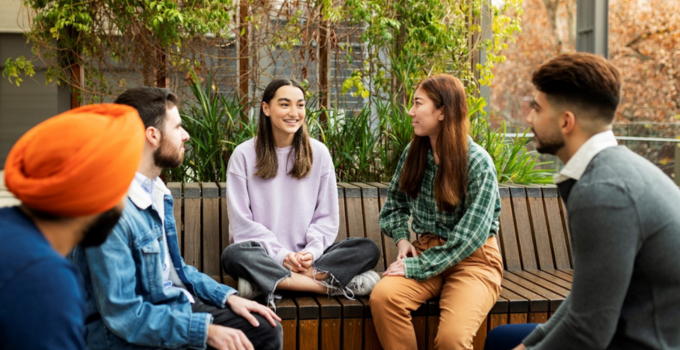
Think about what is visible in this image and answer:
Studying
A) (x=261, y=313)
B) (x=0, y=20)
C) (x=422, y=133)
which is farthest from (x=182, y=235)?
(x=0, y=20)

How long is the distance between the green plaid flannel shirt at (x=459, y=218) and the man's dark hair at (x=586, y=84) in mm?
1363

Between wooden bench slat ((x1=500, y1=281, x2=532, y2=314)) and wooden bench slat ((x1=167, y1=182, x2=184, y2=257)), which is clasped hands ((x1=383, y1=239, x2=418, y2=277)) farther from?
wooden bench slat ((x1=167, y1=182, x2=184, y2=257))

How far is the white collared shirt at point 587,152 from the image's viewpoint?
1.84 m

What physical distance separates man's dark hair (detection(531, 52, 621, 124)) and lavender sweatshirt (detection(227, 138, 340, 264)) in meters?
1.90

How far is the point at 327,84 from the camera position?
6.72 m

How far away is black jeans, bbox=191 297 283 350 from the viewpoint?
2723 mm

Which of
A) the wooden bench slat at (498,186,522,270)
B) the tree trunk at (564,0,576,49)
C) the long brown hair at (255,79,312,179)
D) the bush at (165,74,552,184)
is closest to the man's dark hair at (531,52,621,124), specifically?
the long brown hair at (255,79,312,179)

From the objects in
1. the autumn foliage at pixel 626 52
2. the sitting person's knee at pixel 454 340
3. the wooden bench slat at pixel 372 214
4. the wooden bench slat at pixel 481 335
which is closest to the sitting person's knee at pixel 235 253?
the wooden bench slat at pixel 372 214

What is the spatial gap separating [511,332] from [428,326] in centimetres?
91

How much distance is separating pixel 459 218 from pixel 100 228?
2251mm

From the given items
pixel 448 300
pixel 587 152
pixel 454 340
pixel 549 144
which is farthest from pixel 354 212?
pixel 587 152

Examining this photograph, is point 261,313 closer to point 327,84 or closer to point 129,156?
point 129,156

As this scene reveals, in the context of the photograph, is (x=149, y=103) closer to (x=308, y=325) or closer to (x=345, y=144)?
(x=308, y=325)

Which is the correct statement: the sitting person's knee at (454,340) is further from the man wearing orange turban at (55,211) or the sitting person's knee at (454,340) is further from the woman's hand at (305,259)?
the man wearing orange turban at (55,211)
